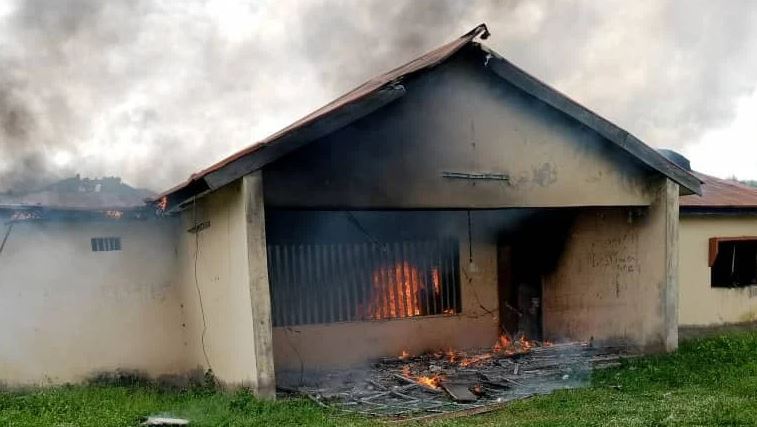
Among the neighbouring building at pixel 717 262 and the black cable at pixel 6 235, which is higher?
the black cable at pixel 6 235

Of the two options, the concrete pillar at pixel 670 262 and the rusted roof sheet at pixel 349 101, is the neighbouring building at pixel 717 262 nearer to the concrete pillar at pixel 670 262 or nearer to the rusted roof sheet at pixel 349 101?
the concrete pillar at pixel 670 262

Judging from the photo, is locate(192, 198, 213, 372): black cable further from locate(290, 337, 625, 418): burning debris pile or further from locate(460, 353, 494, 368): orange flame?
locate(460, 353, 494, 368): orange flame

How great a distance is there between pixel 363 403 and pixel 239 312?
1957mm

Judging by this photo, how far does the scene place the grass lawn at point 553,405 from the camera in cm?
644

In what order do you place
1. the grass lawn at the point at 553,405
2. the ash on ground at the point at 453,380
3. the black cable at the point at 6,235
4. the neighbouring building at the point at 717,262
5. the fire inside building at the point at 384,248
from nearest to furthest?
the grass lawn at the point at 553,405 < the fire inside building at the point at 384,248 < the ash on ground at the point at 453,380 < the black cable at the point at 6,235 < the neighbouring building at the point at 717,262

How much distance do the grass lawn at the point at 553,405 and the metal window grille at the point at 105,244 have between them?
6.80 feet

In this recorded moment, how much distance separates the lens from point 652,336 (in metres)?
9.50

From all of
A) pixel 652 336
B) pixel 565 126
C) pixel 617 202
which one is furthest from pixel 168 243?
pixel 652 336

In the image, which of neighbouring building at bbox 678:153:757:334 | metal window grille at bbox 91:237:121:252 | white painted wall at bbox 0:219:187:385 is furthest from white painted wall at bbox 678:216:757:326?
metal window grille at bbox 91:237:121:252

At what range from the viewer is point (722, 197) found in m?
12.2

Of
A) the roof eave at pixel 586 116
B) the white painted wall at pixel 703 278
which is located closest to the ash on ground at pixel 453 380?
the white painted wall at pixel 703 278

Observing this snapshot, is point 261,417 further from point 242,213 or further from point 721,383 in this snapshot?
point 721,383

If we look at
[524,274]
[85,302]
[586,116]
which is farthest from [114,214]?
[524,274]

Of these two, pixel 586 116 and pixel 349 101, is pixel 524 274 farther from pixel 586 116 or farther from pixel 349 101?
pixel 349 101
